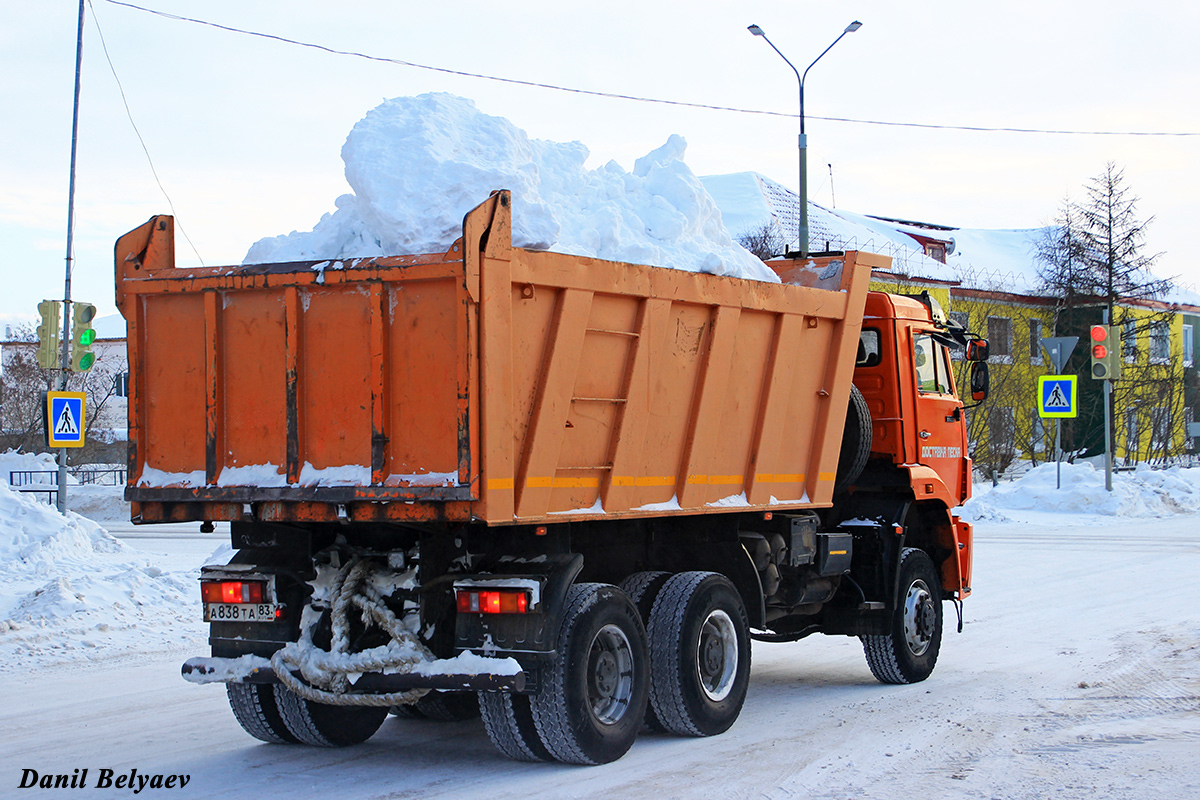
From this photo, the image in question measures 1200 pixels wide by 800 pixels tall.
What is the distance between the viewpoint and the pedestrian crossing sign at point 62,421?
16469mm

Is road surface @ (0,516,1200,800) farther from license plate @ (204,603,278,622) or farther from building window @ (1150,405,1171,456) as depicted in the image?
building window @ (1150,405,1171,456)

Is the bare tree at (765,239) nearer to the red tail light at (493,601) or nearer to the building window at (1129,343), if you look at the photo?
the building window at (1129,343)

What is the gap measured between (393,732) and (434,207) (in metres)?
3.16

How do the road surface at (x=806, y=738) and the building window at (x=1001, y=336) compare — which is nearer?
the road surface at (x=806, y=738)

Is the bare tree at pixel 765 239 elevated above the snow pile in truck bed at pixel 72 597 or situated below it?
above

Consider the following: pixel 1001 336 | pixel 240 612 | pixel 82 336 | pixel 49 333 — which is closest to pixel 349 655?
pixel 240 612

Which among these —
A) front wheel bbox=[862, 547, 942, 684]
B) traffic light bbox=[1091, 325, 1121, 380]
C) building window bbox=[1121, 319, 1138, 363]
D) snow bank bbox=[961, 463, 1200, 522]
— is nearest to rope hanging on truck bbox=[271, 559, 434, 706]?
front wheel bbox=[862, 547, 942, 684]

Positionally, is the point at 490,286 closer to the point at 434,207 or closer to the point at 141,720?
the point at 434,207

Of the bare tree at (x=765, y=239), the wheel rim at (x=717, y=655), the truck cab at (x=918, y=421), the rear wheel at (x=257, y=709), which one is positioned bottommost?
the rear wheel at (x=257, y=709)

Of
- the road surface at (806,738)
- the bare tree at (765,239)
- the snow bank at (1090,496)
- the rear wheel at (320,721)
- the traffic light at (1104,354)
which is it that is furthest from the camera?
the bare tree at (765,239)

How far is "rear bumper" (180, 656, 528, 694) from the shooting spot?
236 inches

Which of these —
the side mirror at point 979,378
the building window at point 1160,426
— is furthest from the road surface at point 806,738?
the building window at point 1160,426

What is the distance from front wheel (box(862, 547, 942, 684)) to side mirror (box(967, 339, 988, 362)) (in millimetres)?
1731

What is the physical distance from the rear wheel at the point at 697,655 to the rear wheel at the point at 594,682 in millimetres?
286
